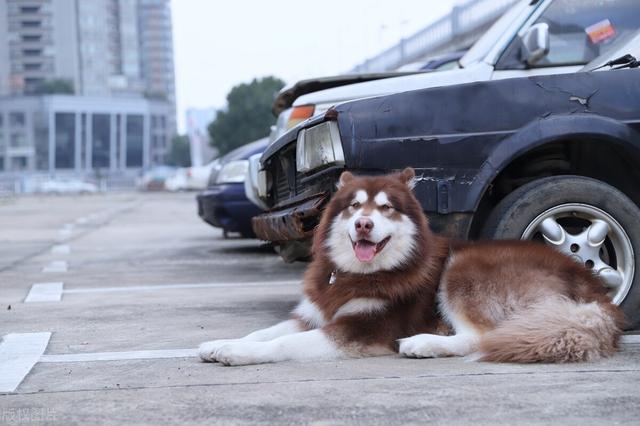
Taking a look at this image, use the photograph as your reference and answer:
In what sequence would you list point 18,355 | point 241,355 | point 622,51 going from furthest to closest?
1. point 622,51
2. point 18,355
3. point 241,355

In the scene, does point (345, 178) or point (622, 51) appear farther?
point (622, 51)

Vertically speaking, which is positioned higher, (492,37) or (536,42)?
(492,37)

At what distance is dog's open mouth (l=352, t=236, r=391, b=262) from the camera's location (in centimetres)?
417

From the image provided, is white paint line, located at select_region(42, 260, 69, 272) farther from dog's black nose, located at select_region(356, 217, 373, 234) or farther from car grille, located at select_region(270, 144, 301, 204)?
dog's black nose, located at select_region(356, 217, 373, 234)

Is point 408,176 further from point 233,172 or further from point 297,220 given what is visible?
point 233,172

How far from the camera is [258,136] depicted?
8562 centimetres

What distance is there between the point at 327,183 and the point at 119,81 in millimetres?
155459

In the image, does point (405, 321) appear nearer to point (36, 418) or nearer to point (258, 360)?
point (258, 360)

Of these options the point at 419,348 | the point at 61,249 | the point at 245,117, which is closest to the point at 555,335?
the point at 419,348

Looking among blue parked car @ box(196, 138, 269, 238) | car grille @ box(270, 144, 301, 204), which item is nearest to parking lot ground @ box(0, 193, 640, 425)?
car grille @ box(270, 144, 301, 204)

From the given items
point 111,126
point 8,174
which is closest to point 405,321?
point 8,174

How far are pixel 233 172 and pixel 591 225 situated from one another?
276 inches

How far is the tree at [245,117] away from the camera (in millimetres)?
85688

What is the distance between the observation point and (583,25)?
653 cm
